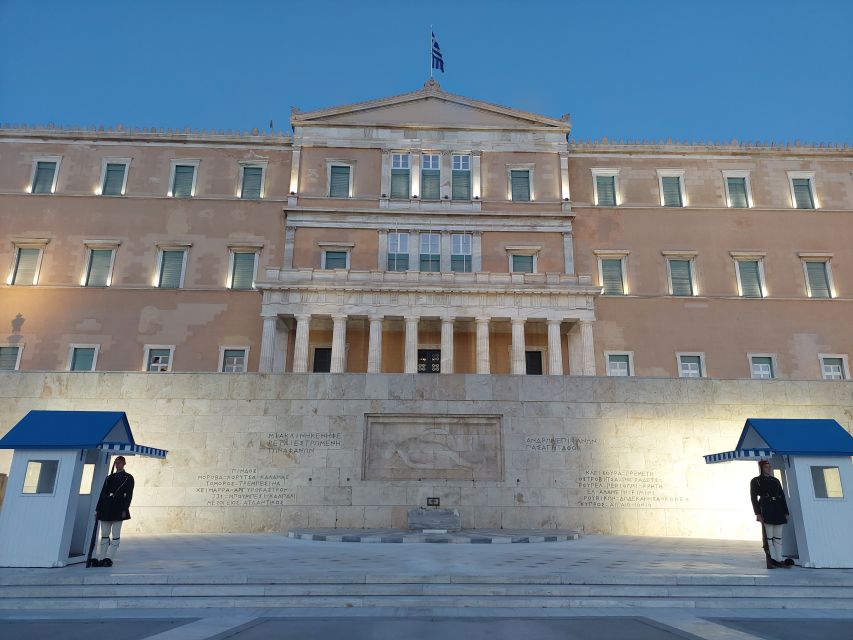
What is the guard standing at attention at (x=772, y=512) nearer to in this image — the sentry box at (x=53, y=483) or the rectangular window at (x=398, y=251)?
the sentry box at (x=53, y=483)

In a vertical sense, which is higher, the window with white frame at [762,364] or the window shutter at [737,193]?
the window shutter at [737,193]

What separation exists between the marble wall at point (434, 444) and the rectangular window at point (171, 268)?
16164 millimetres

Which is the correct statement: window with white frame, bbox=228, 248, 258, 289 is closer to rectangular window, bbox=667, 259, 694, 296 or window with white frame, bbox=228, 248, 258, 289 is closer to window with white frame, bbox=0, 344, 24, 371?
window with white frame, bbox=0, 344, 24, 371

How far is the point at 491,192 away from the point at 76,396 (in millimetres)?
25456

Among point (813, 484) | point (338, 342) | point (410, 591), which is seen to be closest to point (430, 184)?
point (338, 342)

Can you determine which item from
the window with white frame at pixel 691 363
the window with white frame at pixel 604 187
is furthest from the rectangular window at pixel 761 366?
the window with white frame at pixel 604 187

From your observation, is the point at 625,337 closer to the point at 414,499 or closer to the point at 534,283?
the point at 534,283

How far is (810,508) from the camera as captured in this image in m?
10.8

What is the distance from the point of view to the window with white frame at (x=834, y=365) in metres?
33.3

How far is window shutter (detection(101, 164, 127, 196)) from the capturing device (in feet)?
116

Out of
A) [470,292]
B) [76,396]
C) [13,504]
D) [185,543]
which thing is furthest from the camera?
[470,292]

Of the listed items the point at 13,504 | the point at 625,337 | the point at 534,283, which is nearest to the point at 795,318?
the point at 625,337

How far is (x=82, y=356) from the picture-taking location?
32344mm

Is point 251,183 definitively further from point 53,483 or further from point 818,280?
point 818,280
